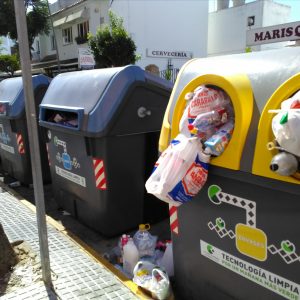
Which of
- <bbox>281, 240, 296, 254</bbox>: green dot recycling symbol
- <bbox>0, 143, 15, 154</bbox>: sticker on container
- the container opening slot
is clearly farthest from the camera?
<bbox>0, 143, 15, 154</bbox>: sticker on container

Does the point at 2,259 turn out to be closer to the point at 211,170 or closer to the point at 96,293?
the point at 96,293

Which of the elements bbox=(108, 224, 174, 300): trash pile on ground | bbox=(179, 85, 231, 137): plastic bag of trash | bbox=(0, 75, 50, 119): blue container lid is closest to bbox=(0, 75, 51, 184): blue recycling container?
bbox=(0, 75, 50, 119): blue container lid

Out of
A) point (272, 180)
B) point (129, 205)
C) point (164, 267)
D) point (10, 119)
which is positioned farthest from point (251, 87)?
point (10, 119)

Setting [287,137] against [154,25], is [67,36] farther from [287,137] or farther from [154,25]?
[287,137]

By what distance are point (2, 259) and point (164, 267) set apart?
112cm

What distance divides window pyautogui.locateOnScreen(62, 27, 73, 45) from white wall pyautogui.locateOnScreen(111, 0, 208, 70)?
6.49 metres

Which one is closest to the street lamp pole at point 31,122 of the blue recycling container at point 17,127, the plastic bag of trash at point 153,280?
the plastic bag of trash at point 153,280

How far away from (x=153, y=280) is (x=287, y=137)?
53.6 inches

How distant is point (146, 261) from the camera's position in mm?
2580

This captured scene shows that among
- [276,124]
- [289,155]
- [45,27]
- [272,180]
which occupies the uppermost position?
[45,27]

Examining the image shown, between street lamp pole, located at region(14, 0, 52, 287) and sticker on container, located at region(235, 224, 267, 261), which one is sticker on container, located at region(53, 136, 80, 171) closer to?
street lamp pole, located at region(14, 0, 52, 287)

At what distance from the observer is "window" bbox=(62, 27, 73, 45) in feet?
79.6

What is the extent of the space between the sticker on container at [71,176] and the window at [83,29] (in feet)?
65.0

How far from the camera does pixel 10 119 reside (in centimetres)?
460
